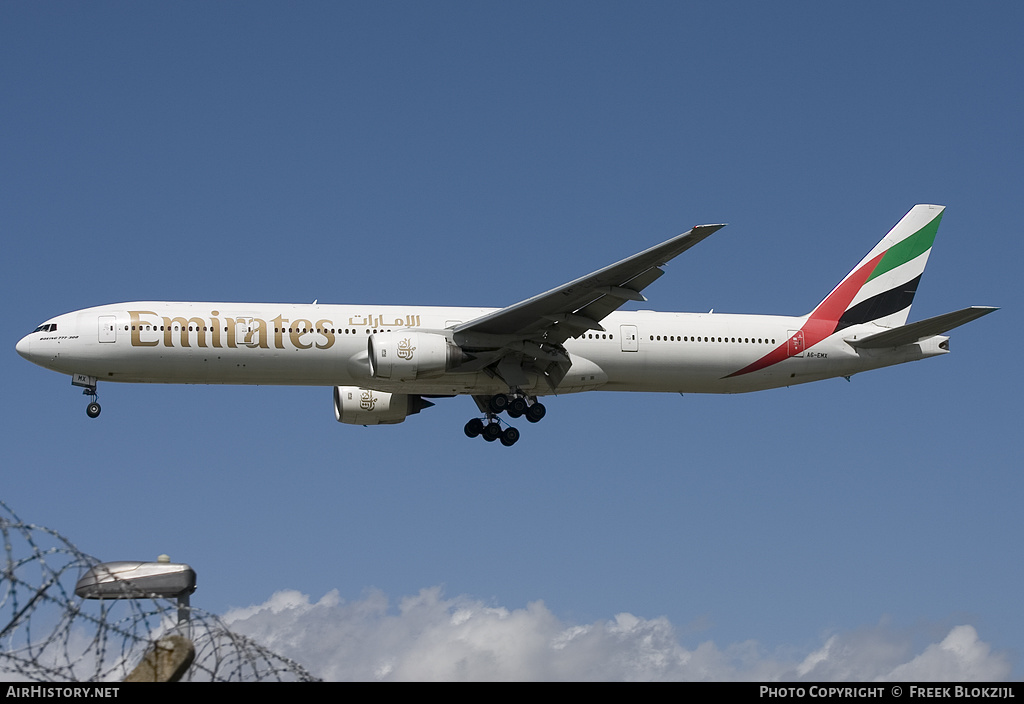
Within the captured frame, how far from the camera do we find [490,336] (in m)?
36.1

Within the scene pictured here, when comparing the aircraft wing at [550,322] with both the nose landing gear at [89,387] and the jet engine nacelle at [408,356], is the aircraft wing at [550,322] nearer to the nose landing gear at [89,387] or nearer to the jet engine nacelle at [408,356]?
the jet engine nacelle at [408,356]

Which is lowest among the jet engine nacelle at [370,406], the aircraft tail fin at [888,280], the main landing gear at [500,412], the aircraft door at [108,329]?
the main landing gear at [500,412]

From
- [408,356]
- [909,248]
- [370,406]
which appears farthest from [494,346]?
[909,248]

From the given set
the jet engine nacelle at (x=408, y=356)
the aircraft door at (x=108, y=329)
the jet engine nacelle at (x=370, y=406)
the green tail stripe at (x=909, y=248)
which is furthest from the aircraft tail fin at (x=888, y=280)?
the aircraft door at (x=108, y=329)

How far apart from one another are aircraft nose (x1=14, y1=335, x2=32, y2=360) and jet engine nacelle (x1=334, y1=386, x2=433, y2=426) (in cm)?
984

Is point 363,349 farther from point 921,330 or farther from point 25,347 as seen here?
point 921,330

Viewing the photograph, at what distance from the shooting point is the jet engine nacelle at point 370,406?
4109 cm

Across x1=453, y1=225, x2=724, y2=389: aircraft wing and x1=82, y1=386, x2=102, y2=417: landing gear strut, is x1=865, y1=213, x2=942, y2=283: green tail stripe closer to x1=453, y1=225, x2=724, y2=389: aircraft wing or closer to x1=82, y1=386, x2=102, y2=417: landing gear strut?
x1=453, y1=225, x2=724, y2=389: aircraft wing

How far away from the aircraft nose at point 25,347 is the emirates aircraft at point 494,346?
5 cm
